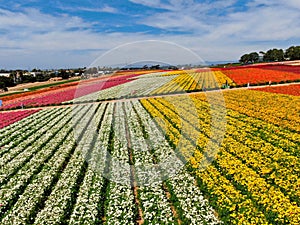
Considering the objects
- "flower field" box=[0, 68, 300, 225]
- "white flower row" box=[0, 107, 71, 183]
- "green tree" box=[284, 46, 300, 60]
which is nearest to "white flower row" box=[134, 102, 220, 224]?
"flower field" box=[0, 68, 300, 225]

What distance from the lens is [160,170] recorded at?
13.7 meters

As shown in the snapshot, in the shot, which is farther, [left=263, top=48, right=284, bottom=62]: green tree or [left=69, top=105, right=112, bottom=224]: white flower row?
[left=263, top=48, right=284, bottom=62]: green tree

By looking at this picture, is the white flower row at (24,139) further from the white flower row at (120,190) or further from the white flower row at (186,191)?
the white flower row at (186,191)

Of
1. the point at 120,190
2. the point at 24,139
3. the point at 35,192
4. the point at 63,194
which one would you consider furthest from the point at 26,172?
the point at 24,139

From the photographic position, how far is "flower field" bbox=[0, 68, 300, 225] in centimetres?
980

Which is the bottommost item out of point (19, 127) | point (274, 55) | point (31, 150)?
point (31, 150)

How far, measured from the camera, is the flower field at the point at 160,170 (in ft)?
32.1

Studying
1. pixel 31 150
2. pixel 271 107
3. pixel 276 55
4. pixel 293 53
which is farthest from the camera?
pixel 276 55

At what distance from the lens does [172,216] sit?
9602 mm

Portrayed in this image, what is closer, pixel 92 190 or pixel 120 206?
pixel 120 206

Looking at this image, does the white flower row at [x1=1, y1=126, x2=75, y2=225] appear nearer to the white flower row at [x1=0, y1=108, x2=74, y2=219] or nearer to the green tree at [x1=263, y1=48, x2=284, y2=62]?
the white flower row at [x1=0, y1=108, x2=74, y2=219]

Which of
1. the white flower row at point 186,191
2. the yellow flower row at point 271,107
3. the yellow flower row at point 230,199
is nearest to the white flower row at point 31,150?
the white flower row at point 186,191

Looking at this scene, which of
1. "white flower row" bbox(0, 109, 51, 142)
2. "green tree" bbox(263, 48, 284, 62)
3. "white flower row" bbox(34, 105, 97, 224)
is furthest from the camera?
"green tree" bbox(263, 48, 284, 62)

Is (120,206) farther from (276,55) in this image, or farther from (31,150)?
(276,55)
